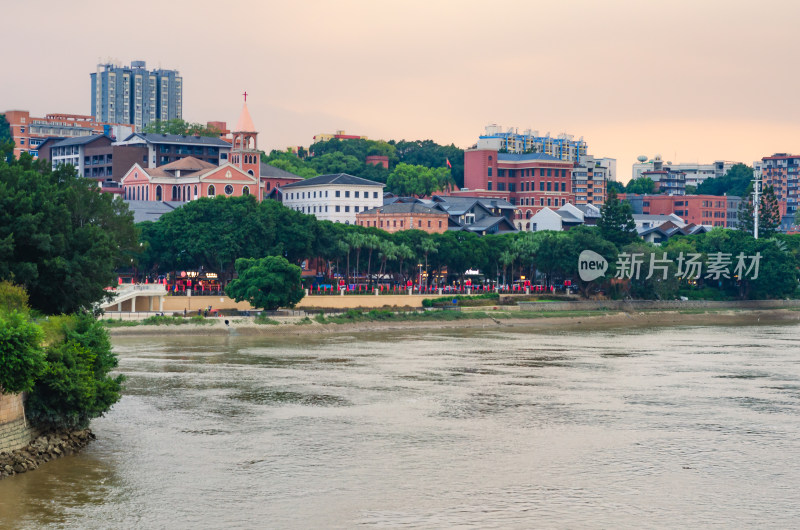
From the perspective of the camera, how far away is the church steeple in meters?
140

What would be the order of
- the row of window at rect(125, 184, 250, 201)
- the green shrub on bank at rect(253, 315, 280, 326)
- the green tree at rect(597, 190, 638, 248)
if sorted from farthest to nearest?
the row of window at rect(125, 184, 250, 201), the green tree at rect(597, 190, 638, 248), the green shrub on bank at rect(253, 315, 280, 326)

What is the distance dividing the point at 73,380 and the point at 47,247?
14.0 metres

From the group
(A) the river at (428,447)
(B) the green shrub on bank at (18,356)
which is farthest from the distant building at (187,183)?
(B) the green shrub on bank at (18,356)

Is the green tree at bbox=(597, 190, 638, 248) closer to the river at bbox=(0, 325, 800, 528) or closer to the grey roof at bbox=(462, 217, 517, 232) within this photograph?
the grey roof at bbox=(462, 217, 517, 232)

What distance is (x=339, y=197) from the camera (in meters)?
144

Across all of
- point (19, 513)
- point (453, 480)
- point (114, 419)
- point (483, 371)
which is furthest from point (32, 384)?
point (483, 371)

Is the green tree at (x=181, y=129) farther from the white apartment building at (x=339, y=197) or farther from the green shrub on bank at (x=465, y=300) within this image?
the green shrub on bank at (x=465, y=300)

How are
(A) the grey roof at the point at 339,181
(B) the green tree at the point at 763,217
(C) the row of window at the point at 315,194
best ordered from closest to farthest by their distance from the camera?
1. (B) the green tree at the point at 763,217
2. (A) the grey roof at the point at 339,181
3. (C) the row of window at the point at 315,194

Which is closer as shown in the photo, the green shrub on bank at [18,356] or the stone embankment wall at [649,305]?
the green shrub on bank at [18,356]

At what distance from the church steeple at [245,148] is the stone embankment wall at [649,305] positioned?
49126mm

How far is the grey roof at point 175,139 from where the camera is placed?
6048 inches

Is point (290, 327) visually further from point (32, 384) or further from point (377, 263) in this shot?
point (32, 384)

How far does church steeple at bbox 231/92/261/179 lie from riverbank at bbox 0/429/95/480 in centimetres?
10167

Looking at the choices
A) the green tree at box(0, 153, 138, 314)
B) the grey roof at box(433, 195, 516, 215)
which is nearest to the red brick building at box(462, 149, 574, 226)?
the grey roof at box(433, 195, 516, 215)
